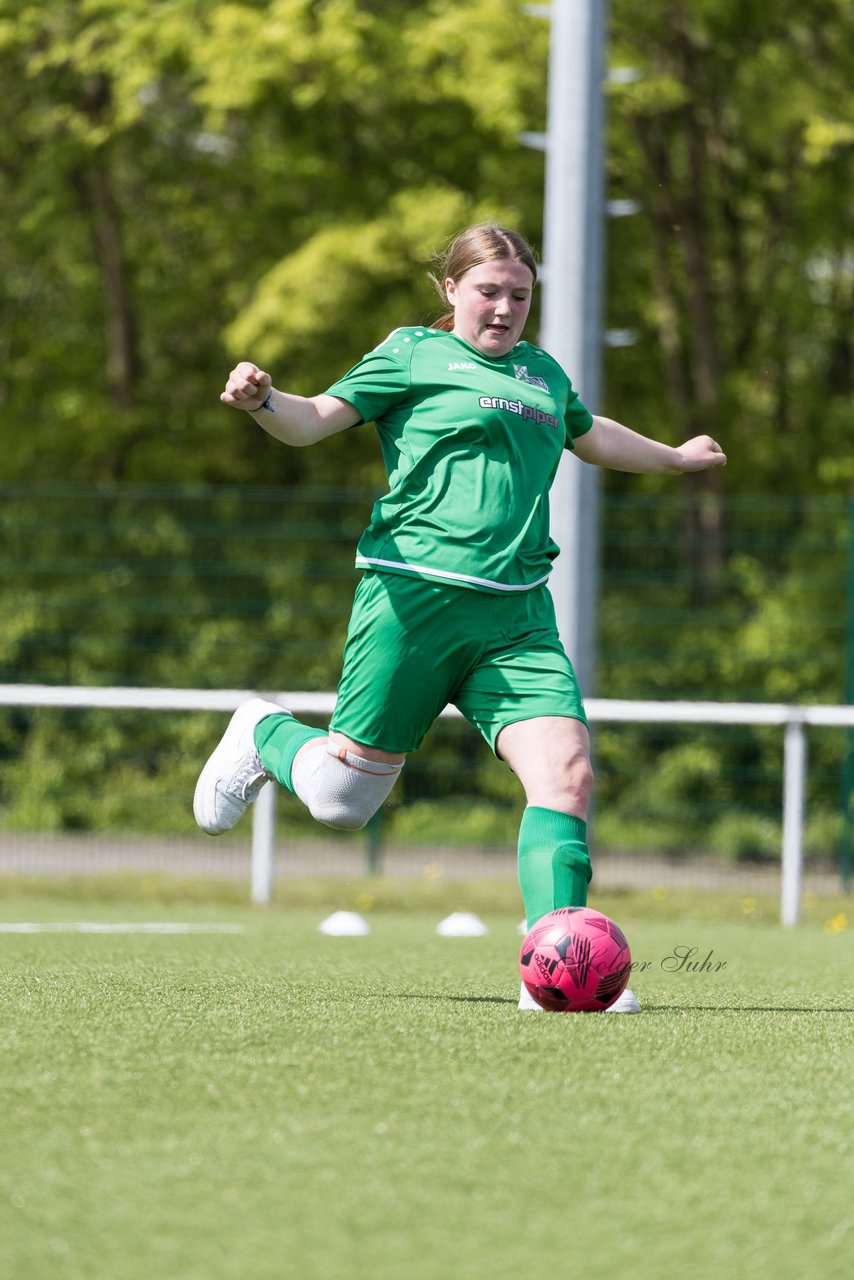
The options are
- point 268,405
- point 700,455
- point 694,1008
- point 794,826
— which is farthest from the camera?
point 794,826

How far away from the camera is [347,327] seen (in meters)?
15.8

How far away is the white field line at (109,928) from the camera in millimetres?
7809

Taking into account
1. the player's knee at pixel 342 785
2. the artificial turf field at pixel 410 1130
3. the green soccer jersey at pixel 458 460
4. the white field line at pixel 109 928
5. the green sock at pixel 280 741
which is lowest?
the white field line at pixel 109 928

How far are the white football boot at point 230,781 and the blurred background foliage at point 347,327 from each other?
20.6ft

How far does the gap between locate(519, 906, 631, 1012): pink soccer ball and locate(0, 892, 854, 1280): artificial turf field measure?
0.08 metres

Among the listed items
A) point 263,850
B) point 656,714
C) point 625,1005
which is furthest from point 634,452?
point 263,850

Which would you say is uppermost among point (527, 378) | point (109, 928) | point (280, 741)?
point (527, 378)

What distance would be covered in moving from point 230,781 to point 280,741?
7.7 inches

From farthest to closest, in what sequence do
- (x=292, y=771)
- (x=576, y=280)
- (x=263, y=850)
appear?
(x=576, y=280)
(x=263, y=850)
(x=292, y=771)

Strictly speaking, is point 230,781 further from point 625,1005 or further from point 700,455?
point 700,455

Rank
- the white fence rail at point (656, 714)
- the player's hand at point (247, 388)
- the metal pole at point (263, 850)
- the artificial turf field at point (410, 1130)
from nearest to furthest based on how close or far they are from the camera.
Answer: the artificial turf field at point (410, 1130)
the player's hand at point (247, 388)
the white fence rail at point (656, 714)
the metal pole at point (263, 850)

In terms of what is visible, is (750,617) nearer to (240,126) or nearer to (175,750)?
(175,750)

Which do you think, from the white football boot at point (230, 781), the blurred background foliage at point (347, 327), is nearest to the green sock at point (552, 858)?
the white football boot at point (230, 781)

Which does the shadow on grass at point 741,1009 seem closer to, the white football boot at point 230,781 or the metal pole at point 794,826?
the white football boot at point 230,781
